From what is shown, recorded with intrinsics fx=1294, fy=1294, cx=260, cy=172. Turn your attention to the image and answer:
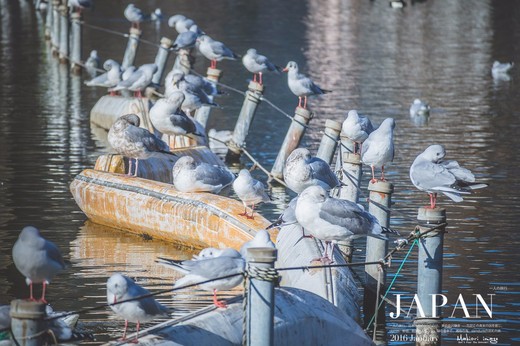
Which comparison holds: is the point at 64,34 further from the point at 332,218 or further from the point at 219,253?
the point at 219,253

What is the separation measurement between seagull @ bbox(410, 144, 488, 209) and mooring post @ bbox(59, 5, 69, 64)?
17.9 meters

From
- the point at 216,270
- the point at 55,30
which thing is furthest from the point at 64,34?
the point at 216,270

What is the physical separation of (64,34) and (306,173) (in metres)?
17.2

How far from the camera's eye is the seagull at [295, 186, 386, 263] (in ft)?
31.0

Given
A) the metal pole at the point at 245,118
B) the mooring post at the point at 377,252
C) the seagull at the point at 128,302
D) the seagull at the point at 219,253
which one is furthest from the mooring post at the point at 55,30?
the seagull at the point at 128,302

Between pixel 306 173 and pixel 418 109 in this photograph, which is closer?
pixel 306 173

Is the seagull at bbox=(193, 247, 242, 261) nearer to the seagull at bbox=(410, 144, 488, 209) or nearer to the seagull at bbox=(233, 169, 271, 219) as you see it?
the seagull at bbox=(410, 144, 488, 209)

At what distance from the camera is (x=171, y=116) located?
1476 centimetres

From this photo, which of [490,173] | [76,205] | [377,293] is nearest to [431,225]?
[377,293]

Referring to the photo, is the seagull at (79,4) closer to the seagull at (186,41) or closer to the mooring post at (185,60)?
the seagull at (186,41)

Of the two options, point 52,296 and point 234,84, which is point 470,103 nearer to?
point 234,84

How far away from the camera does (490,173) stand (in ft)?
51.6

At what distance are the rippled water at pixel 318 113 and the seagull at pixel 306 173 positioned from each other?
3.43 feet

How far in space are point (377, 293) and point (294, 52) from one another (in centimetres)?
2173
